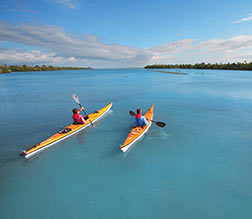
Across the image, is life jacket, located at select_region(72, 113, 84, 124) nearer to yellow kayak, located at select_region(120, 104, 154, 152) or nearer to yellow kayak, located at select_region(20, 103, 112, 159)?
yellow kayak, located at select_region(20, 103, 112, 159)

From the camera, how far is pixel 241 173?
5.85m

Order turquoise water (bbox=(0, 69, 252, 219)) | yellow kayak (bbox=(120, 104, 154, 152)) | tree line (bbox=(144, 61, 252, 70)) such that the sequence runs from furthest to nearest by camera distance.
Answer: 1. tree line (bbox=(144, 61, 252, 70))
2. yellow kayak (bbox=(120, 104, 154, 152))
3. turquoise water (bbox=(0, 69, 252, 219))

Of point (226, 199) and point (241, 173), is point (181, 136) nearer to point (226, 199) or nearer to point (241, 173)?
point (241, 173)

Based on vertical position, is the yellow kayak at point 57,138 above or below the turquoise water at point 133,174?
above

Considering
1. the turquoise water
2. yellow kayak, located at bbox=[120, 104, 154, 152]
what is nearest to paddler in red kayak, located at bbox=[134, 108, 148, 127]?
yellow kayak, located at bbox=[120, 104, 154, 152]

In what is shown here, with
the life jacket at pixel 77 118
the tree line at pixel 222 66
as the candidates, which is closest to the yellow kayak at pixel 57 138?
the life jacket at pixel 77 118

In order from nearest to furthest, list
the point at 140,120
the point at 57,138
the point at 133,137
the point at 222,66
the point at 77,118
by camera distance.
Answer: the point at 133,137, the point at 57,138, the point at 140,120, the point at 77,118, the point at 222,66

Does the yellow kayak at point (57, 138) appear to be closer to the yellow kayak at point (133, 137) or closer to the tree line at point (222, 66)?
the yellow kayak at point (133, 137)

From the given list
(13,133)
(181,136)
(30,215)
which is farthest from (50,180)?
(181,136)

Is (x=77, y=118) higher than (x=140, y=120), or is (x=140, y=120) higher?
(x=140, y=120)

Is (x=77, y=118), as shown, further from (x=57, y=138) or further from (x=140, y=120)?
(x=140, y=120)

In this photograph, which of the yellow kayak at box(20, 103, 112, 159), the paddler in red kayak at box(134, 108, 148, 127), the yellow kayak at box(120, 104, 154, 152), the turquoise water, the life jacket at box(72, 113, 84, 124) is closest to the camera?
the turquoise water

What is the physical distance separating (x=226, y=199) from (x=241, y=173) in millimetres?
1715

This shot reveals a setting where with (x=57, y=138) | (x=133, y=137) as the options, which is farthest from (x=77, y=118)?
(x=133, y=137)
